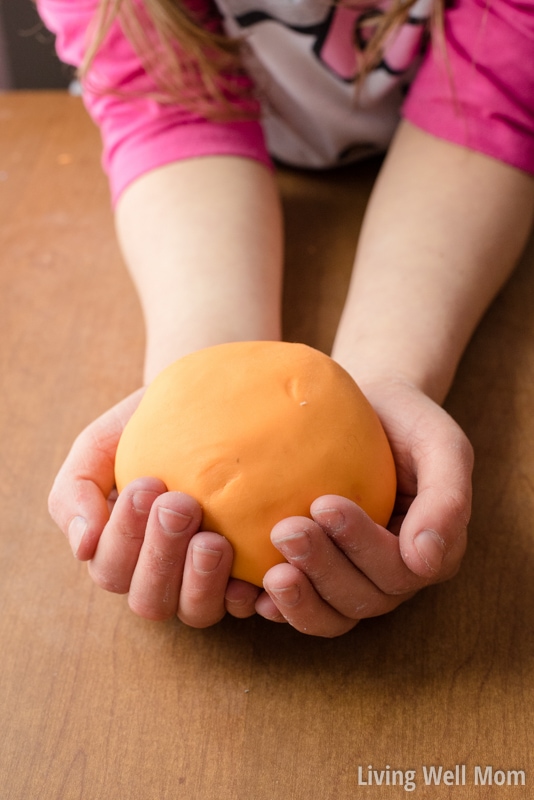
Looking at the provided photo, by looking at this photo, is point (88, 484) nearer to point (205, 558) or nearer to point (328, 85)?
point (205, 558)

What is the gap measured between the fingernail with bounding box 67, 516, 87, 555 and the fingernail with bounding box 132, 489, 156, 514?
0.06m

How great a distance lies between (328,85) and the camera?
93 cm

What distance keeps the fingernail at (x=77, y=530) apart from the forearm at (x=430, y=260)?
27cm

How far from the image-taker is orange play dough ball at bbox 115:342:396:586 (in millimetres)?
482

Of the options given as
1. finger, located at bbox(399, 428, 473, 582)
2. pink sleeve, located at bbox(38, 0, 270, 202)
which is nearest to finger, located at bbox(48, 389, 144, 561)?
finger, located at bbox(399, 428, 473, 582)

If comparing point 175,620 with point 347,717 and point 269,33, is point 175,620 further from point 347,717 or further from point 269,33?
point 269,33

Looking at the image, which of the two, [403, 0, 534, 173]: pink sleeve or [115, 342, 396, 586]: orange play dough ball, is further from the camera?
[403, 0, 534, 173]: pink sleeve

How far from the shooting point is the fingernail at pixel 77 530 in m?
0.52

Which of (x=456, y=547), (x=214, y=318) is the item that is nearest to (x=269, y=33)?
(x=214, y=318)

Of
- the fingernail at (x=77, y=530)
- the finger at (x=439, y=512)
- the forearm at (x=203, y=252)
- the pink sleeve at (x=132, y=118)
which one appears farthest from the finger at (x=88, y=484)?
the pink sleeve at (x=132, y=118)

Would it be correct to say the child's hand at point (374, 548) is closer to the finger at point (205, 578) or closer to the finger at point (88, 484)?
the finger at point (205, 578)

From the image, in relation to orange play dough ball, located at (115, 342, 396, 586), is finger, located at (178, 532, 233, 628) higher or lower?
lower

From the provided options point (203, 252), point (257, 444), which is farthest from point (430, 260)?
point (257, 444)

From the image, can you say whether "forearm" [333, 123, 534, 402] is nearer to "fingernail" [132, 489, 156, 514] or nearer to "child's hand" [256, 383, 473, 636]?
"child's hand" [256, 383, 473, 636]
